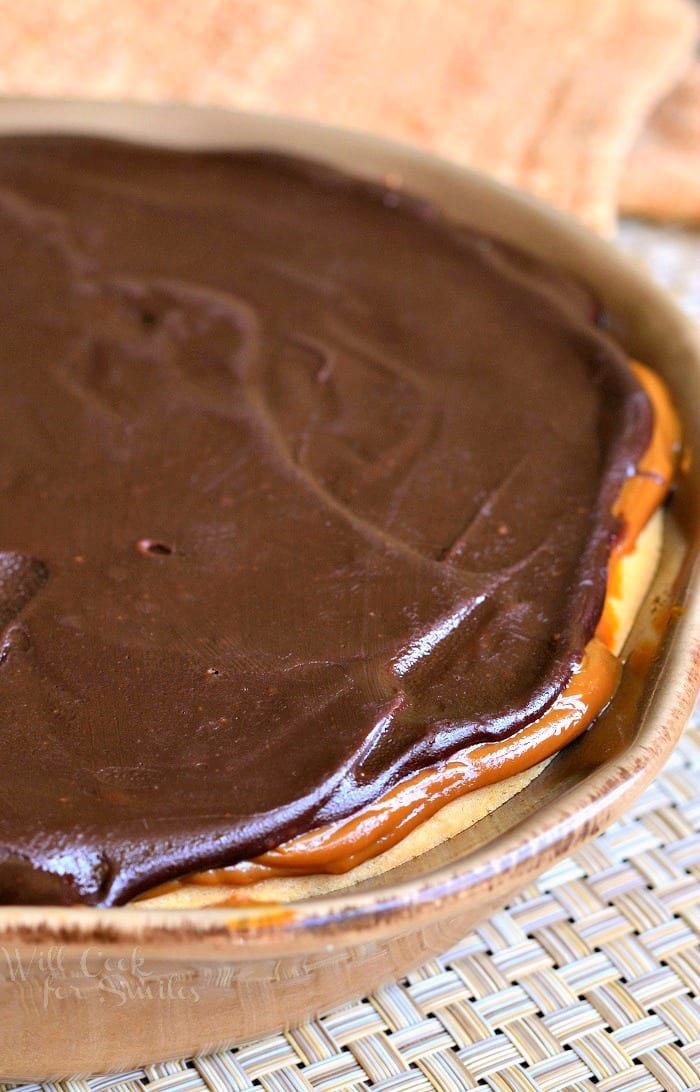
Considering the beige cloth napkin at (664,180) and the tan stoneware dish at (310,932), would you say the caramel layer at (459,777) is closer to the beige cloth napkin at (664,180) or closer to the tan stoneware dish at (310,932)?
the tan stoneware dish at (310,932)

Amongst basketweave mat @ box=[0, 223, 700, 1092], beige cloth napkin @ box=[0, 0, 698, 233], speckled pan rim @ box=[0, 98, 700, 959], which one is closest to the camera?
speckled pan rim @ box=[0, 98, 700, 959]

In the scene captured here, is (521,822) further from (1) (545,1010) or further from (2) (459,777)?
(1) (545,1010)

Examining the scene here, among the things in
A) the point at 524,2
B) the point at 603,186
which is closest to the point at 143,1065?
the point at 603,186

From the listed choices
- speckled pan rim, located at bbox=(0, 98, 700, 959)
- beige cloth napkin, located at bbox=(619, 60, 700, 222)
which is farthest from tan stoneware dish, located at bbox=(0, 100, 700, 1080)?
beige cloth napkin, located at bbox=(619, 60, 700, 222)

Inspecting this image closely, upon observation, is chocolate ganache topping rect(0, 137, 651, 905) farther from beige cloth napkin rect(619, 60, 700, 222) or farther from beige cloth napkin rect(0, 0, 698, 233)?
beige cloth napkin rect(619, 60, 700, 222)

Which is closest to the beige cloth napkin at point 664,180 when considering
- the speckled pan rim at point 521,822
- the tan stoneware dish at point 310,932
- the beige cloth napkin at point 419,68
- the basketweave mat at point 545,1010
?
the beige cloth napkin at point 419,68

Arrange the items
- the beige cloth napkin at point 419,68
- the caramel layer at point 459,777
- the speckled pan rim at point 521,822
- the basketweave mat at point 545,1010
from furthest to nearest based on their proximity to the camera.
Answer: the beige cloth napkin at point 419,68 → the basketweave mat at point 545,1010 → the caramel layer at point 459,777 → the speckled pan rim at point 521,822

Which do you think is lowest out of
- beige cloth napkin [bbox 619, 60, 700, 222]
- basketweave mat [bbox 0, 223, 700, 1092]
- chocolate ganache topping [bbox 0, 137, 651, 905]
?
basketweave mat [bbox 0, 223, 700, 1092]

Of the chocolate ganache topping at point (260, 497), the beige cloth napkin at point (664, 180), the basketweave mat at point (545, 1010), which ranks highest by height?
the beige cloth napkin at point (664, 180)

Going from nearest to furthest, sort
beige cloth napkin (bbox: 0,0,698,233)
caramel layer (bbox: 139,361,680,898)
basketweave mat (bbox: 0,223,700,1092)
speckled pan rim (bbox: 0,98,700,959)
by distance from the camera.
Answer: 1. speckled pan rim (bbox: 0,98,700,959)
2. caramel layer (bbox: 139,361,680,898)
3. basketweave mat (bbox: 0,223,700,1092)
4. beige cloth napkin (bbox: 0,0,698,233)

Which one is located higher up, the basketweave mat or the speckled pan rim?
the speckled pan rim
